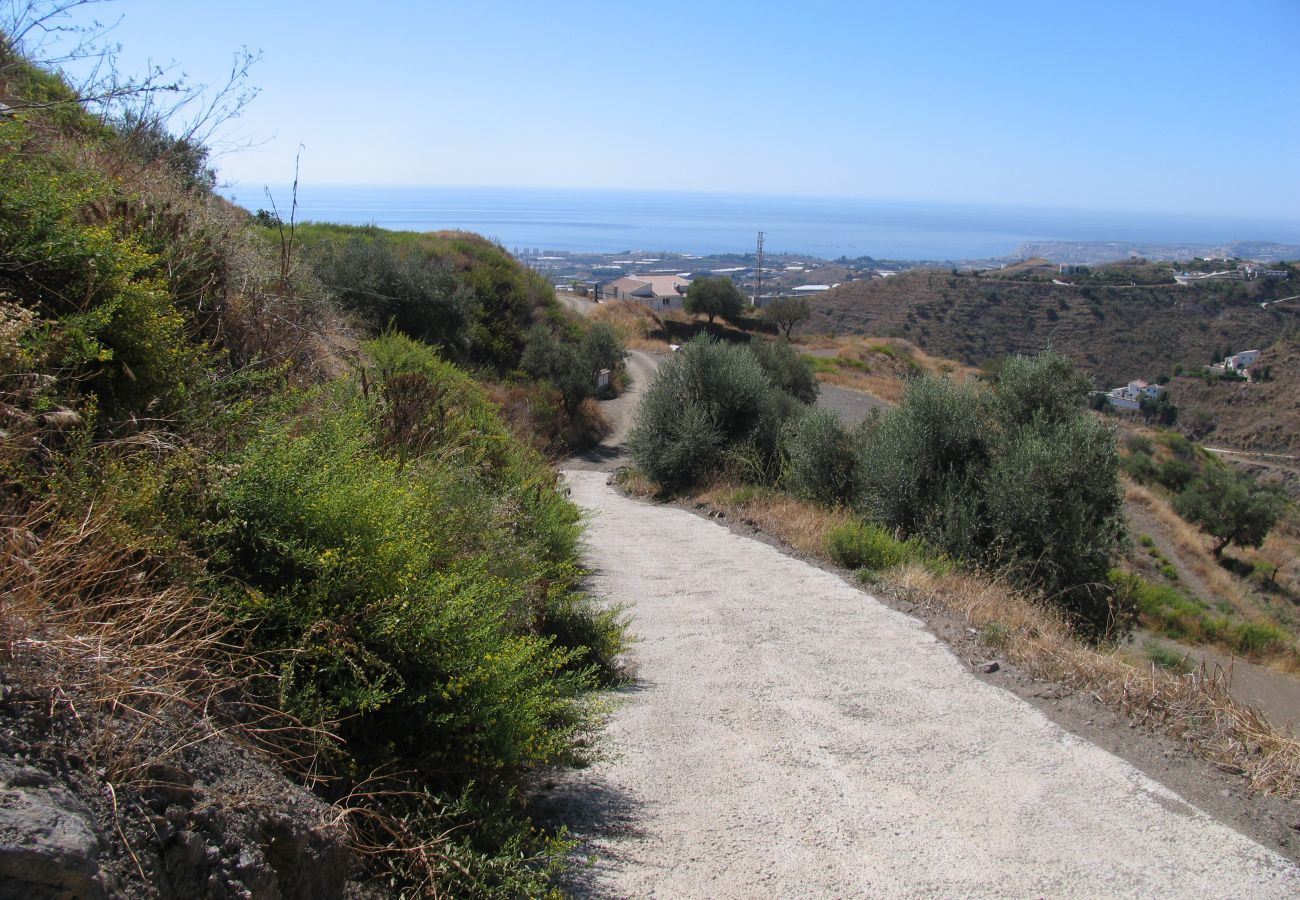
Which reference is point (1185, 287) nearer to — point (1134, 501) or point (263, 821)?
point (1134, 501)

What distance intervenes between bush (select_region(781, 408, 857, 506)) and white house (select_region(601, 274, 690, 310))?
47075 mm

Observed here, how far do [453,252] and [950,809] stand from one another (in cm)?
3317

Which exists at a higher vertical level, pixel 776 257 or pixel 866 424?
pixel 776 257

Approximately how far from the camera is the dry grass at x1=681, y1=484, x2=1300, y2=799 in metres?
4.82

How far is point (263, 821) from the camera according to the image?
226 cm

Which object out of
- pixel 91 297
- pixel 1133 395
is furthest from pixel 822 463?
pixel 1133 395

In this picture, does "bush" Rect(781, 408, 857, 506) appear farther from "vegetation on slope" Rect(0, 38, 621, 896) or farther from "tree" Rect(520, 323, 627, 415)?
"tree" Rect(520, 323, 627, 415)

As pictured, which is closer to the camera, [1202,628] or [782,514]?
[782,514]

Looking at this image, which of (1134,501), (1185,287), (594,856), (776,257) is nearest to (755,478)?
(594,856)

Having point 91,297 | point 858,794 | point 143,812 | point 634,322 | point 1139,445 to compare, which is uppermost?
point 91,297

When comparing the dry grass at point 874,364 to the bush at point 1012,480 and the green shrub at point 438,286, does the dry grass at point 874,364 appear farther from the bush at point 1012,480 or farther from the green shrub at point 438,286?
the bush at point 1012,480

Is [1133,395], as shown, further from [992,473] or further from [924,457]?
[992,473]

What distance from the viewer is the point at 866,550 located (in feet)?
31.4

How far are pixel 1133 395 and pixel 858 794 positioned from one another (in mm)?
62475
